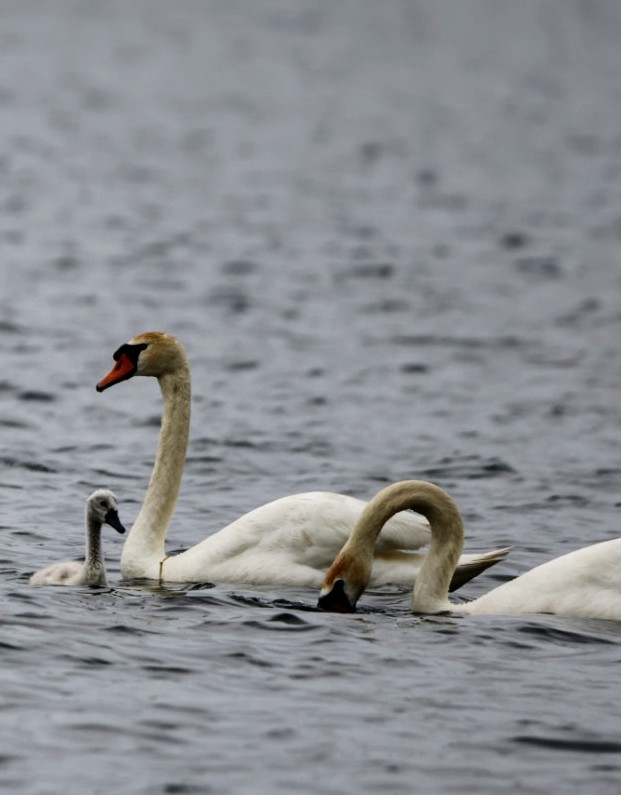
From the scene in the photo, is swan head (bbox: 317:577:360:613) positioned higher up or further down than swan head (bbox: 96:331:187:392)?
further down

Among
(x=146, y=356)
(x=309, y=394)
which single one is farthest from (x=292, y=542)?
(x=309, y=394)

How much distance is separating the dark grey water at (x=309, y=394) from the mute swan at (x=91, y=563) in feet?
0.70

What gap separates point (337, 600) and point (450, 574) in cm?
73

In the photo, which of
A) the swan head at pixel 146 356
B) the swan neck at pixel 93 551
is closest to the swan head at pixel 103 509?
the swan neck at pixel 93 551

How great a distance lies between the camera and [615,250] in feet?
105

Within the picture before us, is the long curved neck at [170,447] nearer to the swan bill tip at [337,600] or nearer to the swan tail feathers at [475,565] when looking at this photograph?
the swan bill tip at [337,600]

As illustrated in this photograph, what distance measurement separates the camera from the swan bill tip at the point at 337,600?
39.1ft

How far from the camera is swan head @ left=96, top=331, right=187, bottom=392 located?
45.6 ft

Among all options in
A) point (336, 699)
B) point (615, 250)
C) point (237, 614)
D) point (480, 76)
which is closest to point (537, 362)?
point (615, 250)

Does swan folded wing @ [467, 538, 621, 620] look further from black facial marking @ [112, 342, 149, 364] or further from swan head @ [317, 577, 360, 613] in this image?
black facial marking @ [112, 342, 149, 364]

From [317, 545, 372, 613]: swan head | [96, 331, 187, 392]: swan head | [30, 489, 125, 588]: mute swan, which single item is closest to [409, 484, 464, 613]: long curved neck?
[317, 545, 372, 613]: swan head

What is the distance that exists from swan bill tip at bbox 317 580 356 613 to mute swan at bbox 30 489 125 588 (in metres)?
1.58

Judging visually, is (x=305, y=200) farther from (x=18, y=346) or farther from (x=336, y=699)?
(x=336, y=699)

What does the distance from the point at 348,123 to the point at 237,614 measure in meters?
39.9
